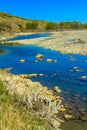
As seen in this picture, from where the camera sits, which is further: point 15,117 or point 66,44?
point 66,44

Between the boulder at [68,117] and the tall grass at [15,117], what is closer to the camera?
the tall grass at [15,117]

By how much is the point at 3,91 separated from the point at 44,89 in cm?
1089

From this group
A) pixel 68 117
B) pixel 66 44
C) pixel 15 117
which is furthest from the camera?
pixel 66 44

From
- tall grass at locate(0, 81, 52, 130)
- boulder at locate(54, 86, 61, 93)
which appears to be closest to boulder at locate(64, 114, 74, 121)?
tall grass at locate(0, 81, 52, 130)

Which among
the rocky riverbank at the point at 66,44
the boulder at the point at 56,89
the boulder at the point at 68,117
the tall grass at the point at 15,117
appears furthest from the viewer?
the rocky riverbank at the point at 66,44

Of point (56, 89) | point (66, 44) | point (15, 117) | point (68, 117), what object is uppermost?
point (15, 117)

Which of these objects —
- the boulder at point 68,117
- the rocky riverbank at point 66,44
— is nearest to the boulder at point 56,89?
the boulder at point 68,117

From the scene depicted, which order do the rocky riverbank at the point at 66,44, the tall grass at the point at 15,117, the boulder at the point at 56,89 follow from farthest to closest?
1. the rocky riverbank at the point at 66,44
2. the boulder at the point at 56,89
3. the tall grass at the point at 15,117

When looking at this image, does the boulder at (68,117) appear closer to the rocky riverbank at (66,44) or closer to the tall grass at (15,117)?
the tall grass at (15,117)

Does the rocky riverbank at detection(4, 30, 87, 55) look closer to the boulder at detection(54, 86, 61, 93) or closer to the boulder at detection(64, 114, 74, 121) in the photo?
the boulder at detection(54, 86, 61, 93)

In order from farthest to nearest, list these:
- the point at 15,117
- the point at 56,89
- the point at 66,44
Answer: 1. the point at 66,44
2. the point at 56,89
3. the point at 15,117

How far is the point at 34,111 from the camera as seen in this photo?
11734 mm

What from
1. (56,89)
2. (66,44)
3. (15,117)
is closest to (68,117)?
(56,89)

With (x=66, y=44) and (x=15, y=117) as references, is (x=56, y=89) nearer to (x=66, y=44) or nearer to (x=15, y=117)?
(x=15, y=117)
